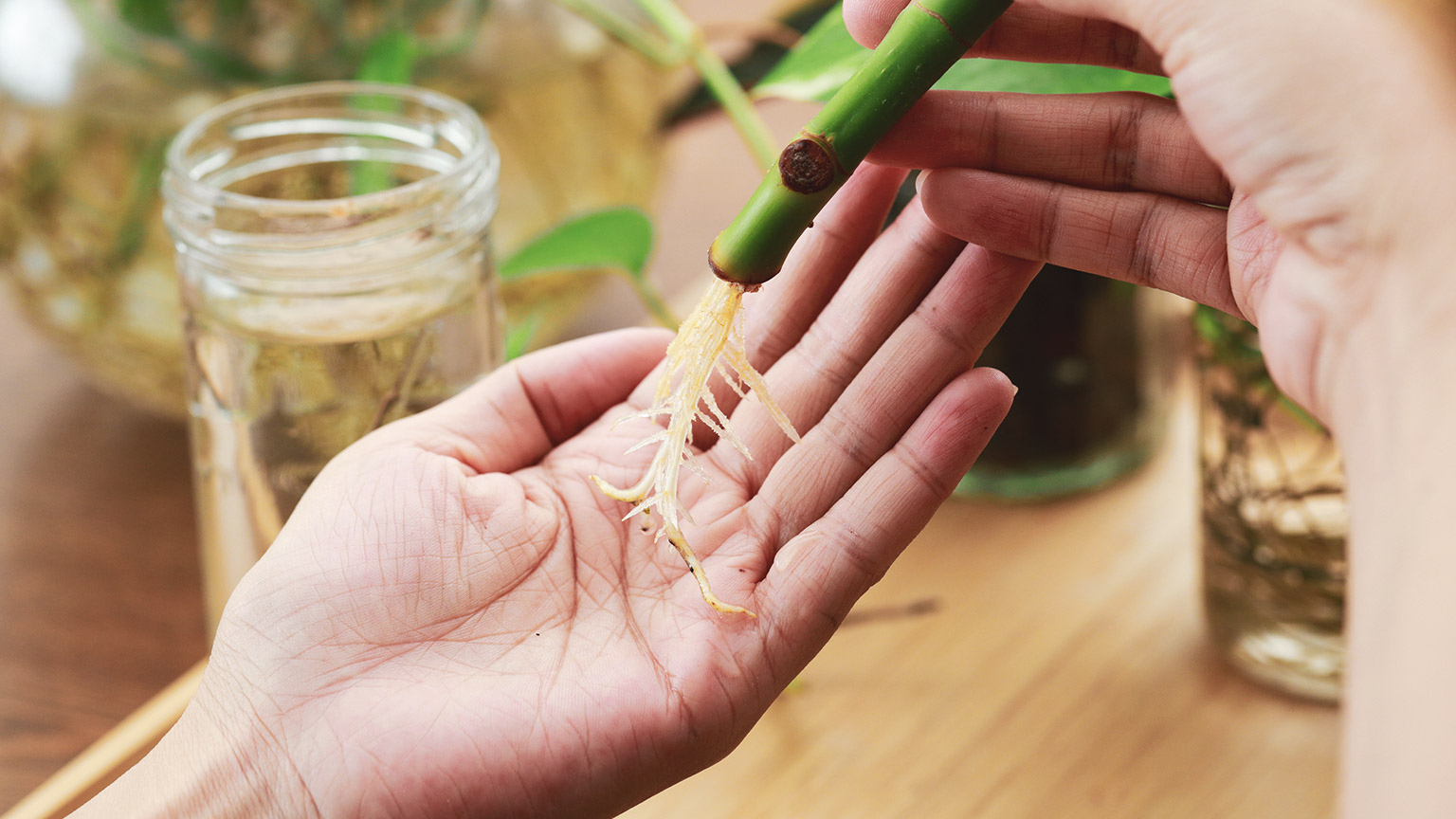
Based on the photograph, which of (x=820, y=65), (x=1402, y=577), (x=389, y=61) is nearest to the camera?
(x=1402, y=577)

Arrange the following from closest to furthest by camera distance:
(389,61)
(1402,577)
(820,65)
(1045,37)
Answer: (1402,577) < (1045,37) < (820,65) < (389,61)

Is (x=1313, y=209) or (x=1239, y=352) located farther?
(x=1239, y=352)

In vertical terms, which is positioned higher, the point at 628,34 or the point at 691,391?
the point at 628,34

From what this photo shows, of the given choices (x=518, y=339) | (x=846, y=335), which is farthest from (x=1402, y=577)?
(x=518, y=339)

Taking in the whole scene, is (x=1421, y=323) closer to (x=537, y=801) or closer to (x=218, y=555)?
(x=537, y=801)

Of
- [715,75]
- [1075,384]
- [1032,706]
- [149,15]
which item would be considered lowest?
[1032,706]

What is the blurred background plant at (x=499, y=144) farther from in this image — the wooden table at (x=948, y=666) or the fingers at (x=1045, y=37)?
the fingers at (x=1045, y=37)

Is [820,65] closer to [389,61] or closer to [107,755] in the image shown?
[389,61]
